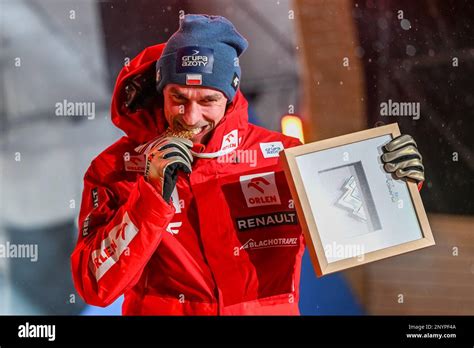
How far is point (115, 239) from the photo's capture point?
8.04 ft

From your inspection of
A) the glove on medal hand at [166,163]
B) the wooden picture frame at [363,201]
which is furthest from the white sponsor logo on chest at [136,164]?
the wooden picture frame at [363,201]

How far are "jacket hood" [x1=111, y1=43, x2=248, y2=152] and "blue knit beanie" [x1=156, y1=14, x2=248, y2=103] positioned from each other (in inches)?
2.3

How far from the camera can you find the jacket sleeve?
2.40 meters

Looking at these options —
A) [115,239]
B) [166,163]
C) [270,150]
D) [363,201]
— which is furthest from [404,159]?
[115,239]

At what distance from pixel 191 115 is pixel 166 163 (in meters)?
0.22

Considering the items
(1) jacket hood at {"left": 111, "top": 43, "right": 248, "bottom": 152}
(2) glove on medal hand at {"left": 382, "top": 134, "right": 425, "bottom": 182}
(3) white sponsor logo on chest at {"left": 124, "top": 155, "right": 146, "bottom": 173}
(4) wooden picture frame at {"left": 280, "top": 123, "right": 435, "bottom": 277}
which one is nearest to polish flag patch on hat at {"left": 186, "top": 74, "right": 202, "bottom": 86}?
(1) jacket hood at {"left": 111, "top": 43, "right": 248, "bottom": 152}

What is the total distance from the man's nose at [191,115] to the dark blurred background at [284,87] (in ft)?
1.19

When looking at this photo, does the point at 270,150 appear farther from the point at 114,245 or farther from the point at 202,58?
the point at 114,245

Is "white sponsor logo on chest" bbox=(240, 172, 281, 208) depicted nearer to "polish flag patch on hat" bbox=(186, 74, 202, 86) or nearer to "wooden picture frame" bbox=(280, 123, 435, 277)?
"wooden picture frame" bbox=(280, 123, 435, 277)

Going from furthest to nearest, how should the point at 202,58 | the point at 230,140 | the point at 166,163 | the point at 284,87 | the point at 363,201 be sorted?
the point at 284,87
the point at 363,201
the point at 230,140
the point at 202,58
the point at 166,163

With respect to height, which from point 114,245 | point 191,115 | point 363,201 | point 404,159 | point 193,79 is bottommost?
point 114,245

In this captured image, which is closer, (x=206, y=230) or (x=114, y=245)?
(x=114, y=245)
